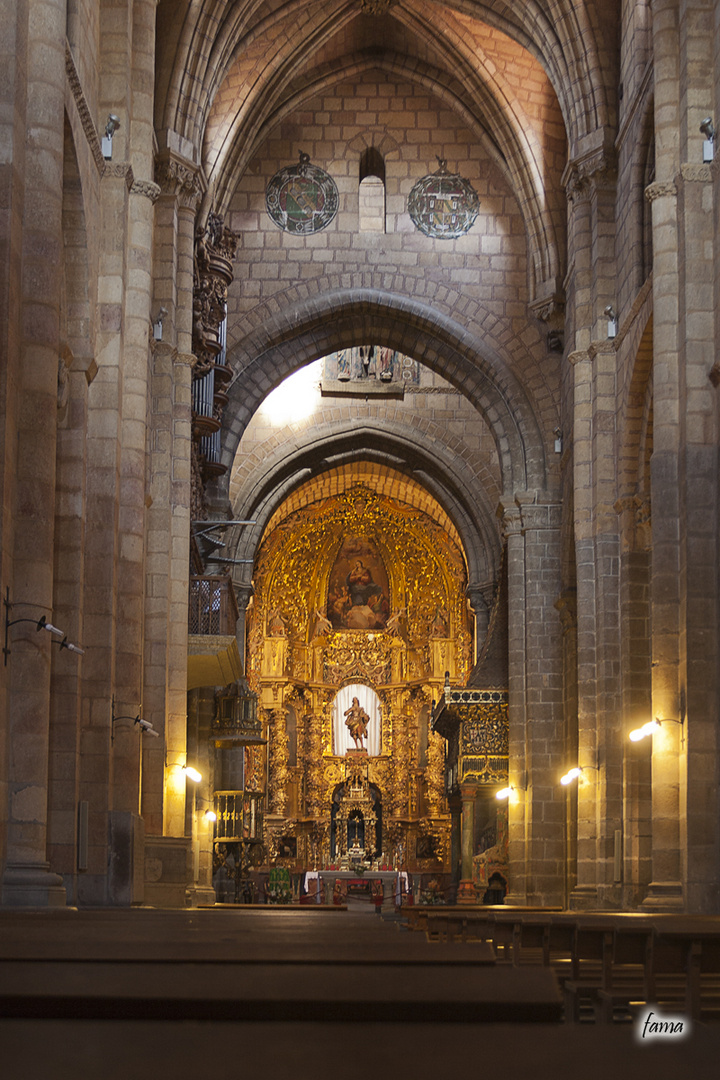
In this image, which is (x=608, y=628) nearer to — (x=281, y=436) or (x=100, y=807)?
(x=100, y=807)

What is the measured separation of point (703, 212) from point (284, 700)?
2804 cm

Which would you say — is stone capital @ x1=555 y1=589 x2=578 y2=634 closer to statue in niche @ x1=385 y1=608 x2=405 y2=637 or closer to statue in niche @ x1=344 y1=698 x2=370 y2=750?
statue in niche @ x1=385 y1=608 x2=405 y2=637

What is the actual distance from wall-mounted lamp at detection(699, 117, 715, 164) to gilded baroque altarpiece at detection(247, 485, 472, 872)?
2561 centimetres

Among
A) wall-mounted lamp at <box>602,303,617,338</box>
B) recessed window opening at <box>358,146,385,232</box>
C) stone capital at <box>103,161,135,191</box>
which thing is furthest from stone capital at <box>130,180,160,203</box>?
recessed window opening at <box>358,146,385,232</box>

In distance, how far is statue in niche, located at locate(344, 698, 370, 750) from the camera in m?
44.3

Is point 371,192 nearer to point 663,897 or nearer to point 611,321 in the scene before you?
point 611,321

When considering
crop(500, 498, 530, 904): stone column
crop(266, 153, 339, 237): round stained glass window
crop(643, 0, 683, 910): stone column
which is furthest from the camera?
crop(266, 153, 339, 237): round stained glass window

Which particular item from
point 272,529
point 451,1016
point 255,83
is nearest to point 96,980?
point 451,1016

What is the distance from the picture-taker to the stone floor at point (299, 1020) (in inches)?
70.6

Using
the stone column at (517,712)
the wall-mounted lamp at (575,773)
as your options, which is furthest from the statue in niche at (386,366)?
the wall-mounted lamp at (575,773)

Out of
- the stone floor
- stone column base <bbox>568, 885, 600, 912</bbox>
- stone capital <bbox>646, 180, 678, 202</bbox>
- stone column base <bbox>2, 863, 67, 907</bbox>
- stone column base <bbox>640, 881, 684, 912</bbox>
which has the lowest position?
A: stone column base <bbox>568, 885, 600, 912</bbox>

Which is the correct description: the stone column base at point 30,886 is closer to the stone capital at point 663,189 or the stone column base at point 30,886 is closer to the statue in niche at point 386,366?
the stone capital at point 663,189

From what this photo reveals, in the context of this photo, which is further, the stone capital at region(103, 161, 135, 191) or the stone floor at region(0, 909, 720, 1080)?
the stone capital at region(103, 161, 135, 191)

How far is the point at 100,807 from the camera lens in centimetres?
1600
